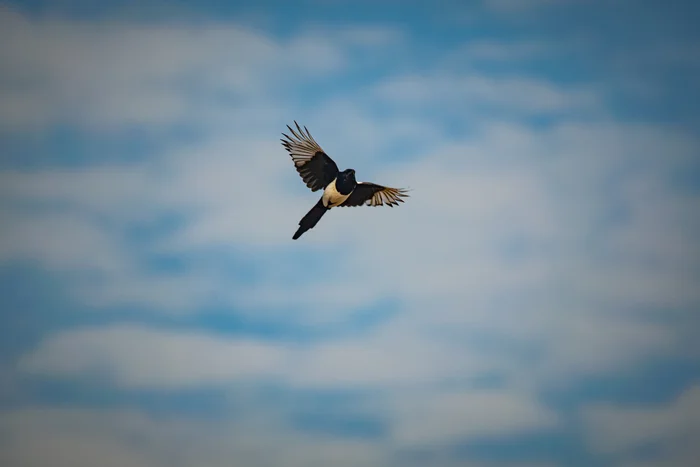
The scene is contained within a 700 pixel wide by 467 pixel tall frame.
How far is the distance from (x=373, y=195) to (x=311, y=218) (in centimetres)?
364

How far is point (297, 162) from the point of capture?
156 ft

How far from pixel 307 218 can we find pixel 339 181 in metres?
2.06

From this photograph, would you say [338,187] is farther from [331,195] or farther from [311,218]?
[311,218]

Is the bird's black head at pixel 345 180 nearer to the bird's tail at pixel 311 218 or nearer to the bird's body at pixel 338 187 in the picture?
the bird's body at pixel 338 187

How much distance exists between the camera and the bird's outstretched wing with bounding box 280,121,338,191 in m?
47.0

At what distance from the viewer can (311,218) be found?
4747 cm

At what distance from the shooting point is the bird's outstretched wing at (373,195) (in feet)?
161

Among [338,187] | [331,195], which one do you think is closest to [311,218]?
[331,195]

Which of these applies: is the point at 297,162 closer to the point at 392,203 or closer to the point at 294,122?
the point at 294,122

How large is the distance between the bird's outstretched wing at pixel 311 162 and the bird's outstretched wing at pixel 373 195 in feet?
5.47

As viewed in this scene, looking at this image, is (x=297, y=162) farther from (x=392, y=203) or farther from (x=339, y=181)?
(x=392, y=203)

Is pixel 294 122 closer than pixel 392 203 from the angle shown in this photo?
Yes

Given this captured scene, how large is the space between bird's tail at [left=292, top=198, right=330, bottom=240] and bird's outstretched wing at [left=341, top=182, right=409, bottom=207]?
1.56 metres

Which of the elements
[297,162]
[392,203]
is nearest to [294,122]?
[297,162]
